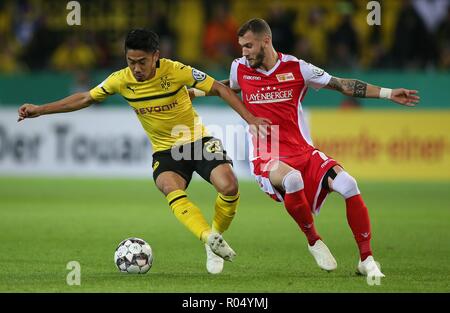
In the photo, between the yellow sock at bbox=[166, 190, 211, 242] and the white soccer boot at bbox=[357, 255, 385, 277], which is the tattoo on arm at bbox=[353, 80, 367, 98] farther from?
the yellow sock at bbox=[166, 190, 211, 242]

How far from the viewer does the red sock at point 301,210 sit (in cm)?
876

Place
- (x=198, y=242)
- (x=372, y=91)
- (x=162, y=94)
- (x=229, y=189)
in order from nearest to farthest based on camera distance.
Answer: (x=372, y=91) → (x=229, y=189) → (x=162, y=94) → (x=198, y=242)

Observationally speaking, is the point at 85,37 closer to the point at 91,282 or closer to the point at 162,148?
the point at 162,148

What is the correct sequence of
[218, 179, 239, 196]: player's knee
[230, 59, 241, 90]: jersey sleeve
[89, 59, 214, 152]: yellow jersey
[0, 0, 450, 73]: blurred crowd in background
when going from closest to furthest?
[218, 179, 239, 196]: player's knee
[89, 59, 214, 152]: yellow jersey
[230, 59, 241, 90]: jersey sleeve
[0, 0, 450, 73]: blurred crowd in background

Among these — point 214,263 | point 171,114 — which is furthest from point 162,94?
point 214,263

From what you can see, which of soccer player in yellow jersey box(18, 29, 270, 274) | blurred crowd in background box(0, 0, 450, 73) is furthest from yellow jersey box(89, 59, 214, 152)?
blurred crowd in background box(0, 0, 450, 73)

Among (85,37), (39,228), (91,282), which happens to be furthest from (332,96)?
(91,282)

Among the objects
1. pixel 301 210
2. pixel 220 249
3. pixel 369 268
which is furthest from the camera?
pixel 301 210

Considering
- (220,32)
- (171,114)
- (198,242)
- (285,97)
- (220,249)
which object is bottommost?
(198,242)

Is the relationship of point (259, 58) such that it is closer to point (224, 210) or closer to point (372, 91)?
point (372, 91)

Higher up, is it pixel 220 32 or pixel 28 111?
pixel 220 32

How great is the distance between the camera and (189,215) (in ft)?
28.6

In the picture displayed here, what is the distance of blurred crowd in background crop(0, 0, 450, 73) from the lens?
68.4 ft

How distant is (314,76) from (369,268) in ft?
6.30
